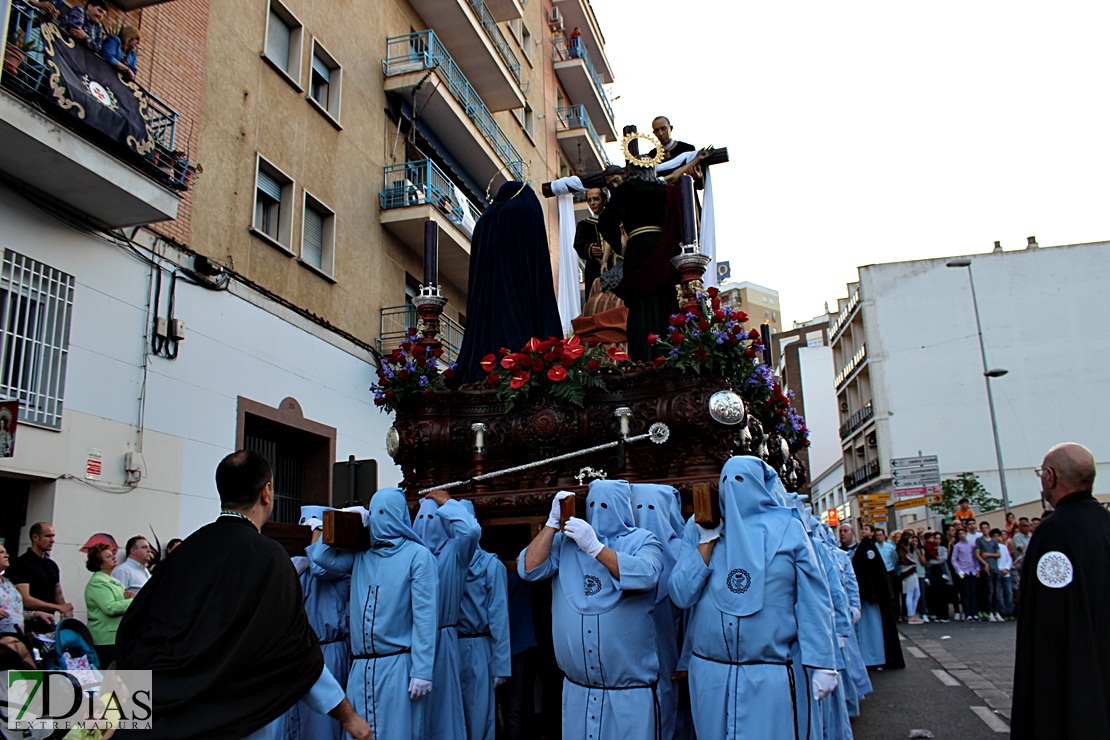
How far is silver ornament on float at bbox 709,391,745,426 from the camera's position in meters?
6.23

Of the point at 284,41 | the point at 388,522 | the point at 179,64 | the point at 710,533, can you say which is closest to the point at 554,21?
the point at 284,41

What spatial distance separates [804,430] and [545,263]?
3092mm

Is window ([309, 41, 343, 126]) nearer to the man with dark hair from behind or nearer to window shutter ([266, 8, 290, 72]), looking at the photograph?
window shutter ([266, 8, 290, 72])

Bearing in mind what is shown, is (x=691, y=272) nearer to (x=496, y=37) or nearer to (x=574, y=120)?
(x=496, y=37)

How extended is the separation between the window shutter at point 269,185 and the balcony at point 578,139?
51.4 feet

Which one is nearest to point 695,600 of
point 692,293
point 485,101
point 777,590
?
point 777,590

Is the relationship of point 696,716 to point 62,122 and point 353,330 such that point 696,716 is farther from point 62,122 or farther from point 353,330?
point 353,330

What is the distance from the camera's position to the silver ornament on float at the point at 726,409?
20.5 ft

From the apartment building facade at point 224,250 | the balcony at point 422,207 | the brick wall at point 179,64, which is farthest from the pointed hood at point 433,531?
the balcony at point 422,207

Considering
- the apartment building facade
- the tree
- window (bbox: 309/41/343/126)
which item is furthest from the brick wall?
the tree

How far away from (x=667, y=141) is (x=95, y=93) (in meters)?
5.95

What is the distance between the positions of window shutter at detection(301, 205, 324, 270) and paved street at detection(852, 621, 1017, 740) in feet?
33.8

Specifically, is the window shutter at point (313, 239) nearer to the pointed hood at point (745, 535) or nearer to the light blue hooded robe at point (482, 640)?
the light blue hooded robe at point (482, 640)

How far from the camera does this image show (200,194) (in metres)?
11.5
